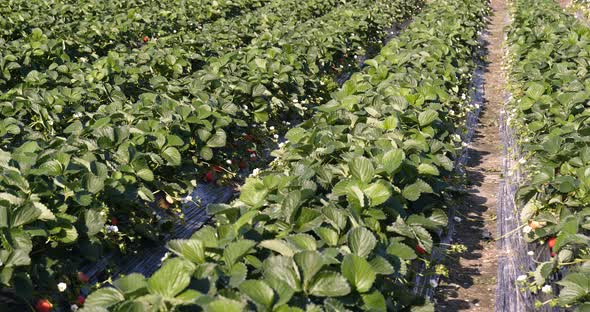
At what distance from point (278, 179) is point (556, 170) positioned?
2.47 meters

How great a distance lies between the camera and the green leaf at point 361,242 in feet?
9.24

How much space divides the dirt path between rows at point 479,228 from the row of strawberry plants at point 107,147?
2.08 m

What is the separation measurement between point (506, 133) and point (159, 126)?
439 centimetres

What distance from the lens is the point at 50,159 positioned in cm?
395

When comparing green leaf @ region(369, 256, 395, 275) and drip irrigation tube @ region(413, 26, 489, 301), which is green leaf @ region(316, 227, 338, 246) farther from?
drip irrigation tube @ region(413, 26, 489, 301)

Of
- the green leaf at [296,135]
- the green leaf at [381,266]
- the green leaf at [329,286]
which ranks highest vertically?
the green leaf at [329,286]

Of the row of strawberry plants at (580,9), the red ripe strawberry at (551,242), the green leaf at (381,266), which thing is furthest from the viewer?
the row of strawberry plants at (580,9)

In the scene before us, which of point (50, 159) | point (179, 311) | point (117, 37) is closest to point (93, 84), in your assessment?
point (50, 159)

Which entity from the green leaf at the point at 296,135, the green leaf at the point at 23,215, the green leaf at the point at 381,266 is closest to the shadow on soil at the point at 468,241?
the green leaf at the point at 296,135

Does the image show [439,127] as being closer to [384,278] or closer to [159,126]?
[159,126]

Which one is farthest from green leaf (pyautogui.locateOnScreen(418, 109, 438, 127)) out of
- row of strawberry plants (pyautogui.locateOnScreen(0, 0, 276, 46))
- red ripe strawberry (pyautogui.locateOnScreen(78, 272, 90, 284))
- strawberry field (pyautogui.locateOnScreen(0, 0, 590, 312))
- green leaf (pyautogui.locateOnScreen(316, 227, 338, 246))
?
row of strawberry plants (pyautogui.locateOnScreen(0, 0, 276, 46))

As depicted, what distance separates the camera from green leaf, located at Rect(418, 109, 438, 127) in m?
5.07

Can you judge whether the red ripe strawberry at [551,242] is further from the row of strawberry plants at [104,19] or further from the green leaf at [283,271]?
the row of strawberry plants at [104,19]

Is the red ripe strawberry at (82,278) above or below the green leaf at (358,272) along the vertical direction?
below
